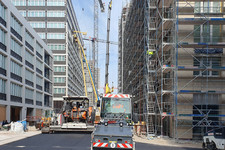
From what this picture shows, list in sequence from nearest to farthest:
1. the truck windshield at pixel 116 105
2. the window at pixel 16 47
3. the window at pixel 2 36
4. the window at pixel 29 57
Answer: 1. the truck windshield at pixel 116 105
2. the window at pixel 2 36
3. the window at pixel 16 47
4. the window at pixel 29 57

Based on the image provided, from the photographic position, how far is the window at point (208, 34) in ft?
76.8

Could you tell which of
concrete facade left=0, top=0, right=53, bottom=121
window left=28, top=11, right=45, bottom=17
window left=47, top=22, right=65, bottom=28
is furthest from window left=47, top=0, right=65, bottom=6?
concrete facade left=0, top=0, right=53, bottom=121

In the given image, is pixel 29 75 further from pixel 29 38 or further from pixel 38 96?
pixel 38 96

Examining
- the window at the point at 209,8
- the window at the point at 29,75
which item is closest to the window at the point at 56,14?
the window at the point at 29,75

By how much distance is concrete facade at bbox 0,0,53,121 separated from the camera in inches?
1435

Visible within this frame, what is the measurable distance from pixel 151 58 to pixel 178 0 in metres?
8.40

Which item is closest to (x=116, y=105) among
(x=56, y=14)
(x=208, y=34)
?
(x=208, y=34)

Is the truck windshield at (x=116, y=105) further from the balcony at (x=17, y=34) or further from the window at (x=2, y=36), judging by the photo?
the balcony at (x=17, y=34)

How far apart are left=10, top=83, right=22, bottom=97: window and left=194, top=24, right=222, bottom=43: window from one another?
83.5ft

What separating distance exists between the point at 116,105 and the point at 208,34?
9.92 m

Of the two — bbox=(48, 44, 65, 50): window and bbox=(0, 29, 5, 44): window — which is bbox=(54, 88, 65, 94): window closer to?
bbox=(48, 44, 65, 50): window

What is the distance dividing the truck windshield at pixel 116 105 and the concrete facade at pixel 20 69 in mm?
20069

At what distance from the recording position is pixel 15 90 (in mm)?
41094

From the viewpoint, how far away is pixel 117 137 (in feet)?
40.2
